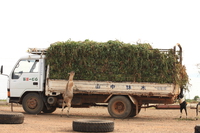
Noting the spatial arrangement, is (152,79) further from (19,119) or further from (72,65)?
(19,119)

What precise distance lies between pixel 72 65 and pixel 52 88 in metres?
1.34

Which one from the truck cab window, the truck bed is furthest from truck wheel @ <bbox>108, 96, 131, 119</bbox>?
the truck cab window

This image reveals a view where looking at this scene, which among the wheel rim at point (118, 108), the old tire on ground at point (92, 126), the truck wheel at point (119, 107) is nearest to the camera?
the old tire on ground at point (92, 126)

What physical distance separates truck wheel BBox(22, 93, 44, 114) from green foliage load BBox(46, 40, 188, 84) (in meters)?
1.30

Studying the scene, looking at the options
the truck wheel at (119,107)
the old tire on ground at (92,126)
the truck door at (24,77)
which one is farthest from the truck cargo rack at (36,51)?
the old tire on ground at (92,126)

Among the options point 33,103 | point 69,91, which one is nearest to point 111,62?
point 69,91

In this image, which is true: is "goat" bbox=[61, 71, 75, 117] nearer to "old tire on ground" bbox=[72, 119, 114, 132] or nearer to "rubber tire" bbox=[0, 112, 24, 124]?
"rubber tire" bbox=[0, 112, 24, 124]

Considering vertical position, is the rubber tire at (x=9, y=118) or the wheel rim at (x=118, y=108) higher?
the wheel rim at (x=118, y=108)

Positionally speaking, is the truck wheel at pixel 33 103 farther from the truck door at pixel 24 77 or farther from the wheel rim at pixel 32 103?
the truck door at pixel 24 77

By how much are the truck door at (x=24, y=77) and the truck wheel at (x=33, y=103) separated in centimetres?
33

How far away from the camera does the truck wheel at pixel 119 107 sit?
62.1ft

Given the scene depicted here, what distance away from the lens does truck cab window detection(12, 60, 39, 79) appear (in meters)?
20.3

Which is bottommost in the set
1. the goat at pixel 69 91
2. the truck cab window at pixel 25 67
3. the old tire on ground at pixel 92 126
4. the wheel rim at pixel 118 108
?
the old tire on ground at pixel 92 126

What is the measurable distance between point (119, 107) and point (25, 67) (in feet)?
15.6
